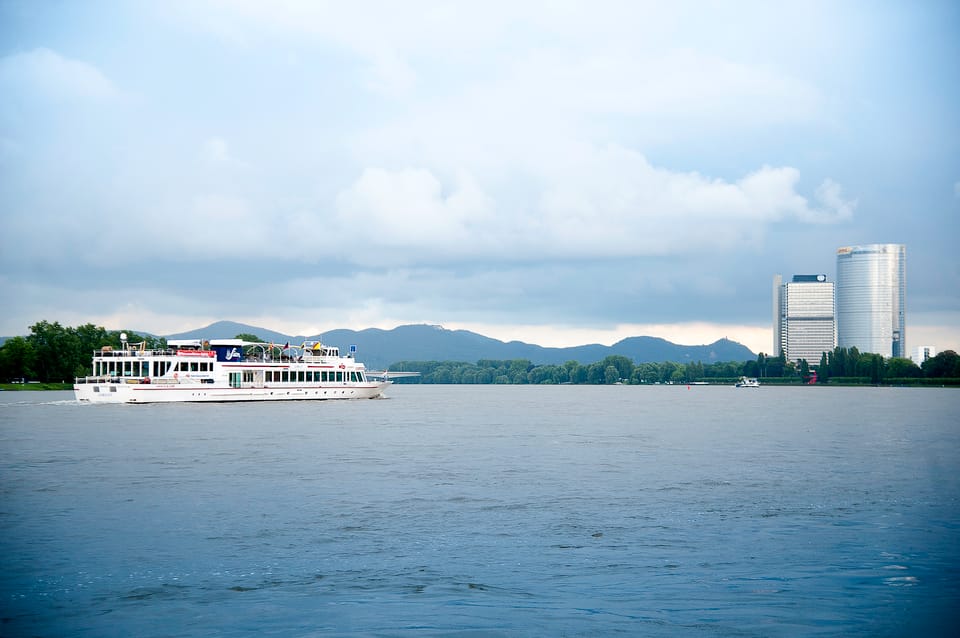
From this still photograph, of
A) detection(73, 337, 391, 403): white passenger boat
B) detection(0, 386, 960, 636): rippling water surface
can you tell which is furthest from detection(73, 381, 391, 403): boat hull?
detection(0, 386, 960, 636): rippling water surface

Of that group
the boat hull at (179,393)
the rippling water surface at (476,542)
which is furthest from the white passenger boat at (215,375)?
the rippling water surface at (476,542)

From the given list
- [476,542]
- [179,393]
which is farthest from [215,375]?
[476,542]

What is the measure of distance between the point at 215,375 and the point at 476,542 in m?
107

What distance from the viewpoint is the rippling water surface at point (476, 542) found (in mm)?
22156

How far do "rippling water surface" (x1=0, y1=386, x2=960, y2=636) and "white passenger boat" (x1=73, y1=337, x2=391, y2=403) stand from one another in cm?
6423

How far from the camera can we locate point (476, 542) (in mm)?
30359

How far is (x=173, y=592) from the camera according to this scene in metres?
24.3

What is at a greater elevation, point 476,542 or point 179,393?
point 179,393

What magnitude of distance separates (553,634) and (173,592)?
420 inches

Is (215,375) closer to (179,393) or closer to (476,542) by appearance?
(179,393)

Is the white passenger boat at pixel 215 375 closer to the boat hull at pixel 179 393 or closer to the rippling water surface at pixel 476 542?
the boat hull at pixel 179 393

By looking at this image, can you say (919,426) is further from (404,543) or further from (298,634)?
(298,634)

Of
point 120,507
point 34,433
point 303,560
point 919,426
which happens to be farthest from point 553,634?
point 919,426

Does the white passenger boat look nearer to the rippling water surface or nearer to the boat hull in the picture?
the boat hull
